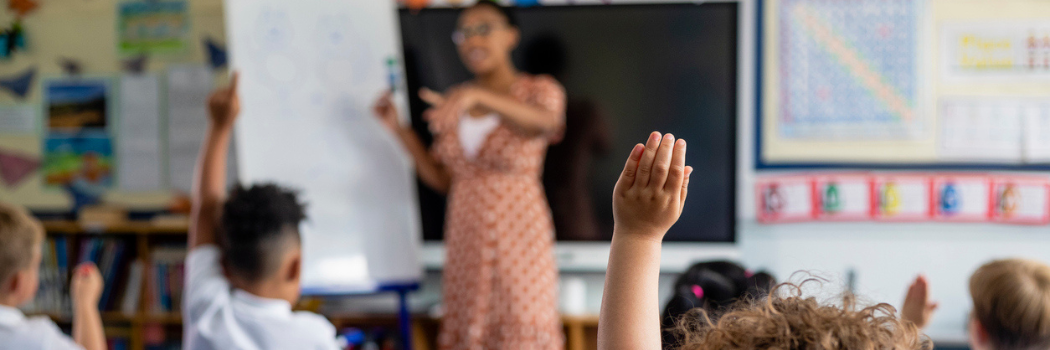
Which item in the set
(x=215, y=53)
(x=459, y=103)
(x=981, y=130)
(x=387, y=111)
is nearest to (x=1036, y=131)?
(x=981, y=130)

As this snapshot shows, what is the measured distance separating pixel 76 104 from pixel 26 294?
74.8 inches

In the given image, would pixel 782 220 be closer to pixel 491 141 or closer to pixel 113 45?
pixel 491 141

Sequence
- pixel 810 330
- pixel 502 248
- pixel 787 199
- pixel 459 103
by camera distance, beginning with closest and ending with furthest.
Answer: pixel 810 330 < pixel 459 103 < pixel 502 248 < pixel 787 199

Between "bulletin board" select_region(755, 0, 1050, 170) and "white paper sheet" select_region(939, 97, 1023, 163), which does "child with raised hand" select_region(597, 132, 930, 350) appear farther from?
"white paper sheet" select_region(939, 97, 1023, 163)

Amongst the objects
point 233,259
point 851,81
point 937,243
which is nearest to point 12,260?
point 233,259

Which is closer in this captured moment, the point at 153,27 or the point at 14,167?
the point at 153,27

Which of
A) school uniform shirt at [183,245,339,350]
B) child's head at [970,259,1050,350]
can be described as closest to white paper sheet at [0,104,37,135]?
school uniform shirt at [183,245,339,350]

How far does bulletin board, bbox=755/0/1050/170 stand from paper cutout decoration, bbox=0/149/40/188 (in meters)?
3.18

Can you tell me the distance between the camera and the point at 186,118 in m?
2.83

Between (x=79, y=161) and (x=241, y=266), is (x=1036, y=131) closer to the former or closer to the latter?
(x=241, y=266)

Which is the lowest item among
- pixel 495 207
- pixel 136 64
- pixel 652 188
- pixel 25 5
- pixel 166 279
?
pixel 166 279

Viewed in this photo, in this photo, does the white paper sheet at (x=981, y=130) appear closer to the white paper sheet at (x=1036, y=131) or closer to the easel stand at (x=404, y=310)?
the white paper sheet at (x=1036, y=131)

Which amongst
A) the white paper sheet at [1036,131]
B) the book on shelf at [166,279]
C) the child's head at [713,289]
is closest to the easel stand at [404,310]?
the book on shelf at [166,279]

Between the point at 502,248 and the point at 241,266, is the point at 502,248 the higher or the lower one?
the lower one
